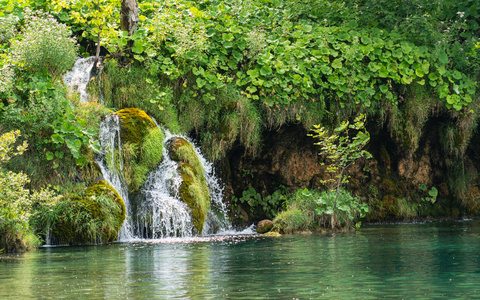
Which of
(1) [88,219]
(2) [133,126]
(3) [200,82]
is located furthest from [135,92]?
(1) [88,219]

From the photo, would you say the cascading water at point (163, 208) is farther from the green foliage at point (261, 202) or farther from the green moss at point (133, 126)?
the green foliage at point (261, 202)

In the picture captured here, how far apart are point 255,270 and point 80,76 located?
29.5 feet

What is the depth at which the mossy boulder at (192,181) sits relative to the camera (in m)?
12.2

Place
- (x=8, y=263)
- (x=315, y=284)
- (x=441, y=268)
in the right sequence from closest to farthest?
(x=315, y=284), (x=441, y=268), (x=8, y=263)

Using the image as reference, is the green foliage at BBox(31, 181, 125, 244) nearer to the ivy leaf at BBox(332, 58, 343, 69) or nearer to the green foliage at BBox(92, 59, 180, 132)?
the green foliage at BBox(92, 59, 180, 132)

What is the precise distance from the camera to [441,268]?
6520 millimetres

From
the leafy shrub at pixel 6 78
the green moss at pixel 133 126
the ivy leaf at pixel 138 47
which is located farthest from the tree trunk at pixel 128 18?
the leafy shrub at pixel 6 78

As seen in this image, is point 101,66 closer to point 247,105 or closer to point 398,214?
point 247,105

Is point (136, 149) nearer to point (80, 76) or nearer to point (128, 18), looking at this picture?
point (80, 76)

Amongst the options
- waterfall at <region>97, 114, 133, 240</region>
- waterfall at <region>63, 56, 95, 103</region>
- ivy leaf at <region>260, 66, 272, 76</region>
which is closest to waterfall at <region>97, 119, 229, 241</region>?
waterfall at <region>97, 114, 133, 240</region>

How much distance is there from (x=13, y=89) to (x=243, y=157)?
5.85 metres

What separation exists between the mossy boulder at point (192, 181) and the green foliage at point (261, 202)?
247 centimetres

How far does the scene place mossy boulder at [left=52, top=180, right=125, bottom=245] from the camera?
11016 millimetres

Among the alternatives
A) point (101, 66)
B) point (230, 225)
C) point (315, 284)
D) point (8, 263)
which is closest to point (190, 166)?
point (230, 225)
